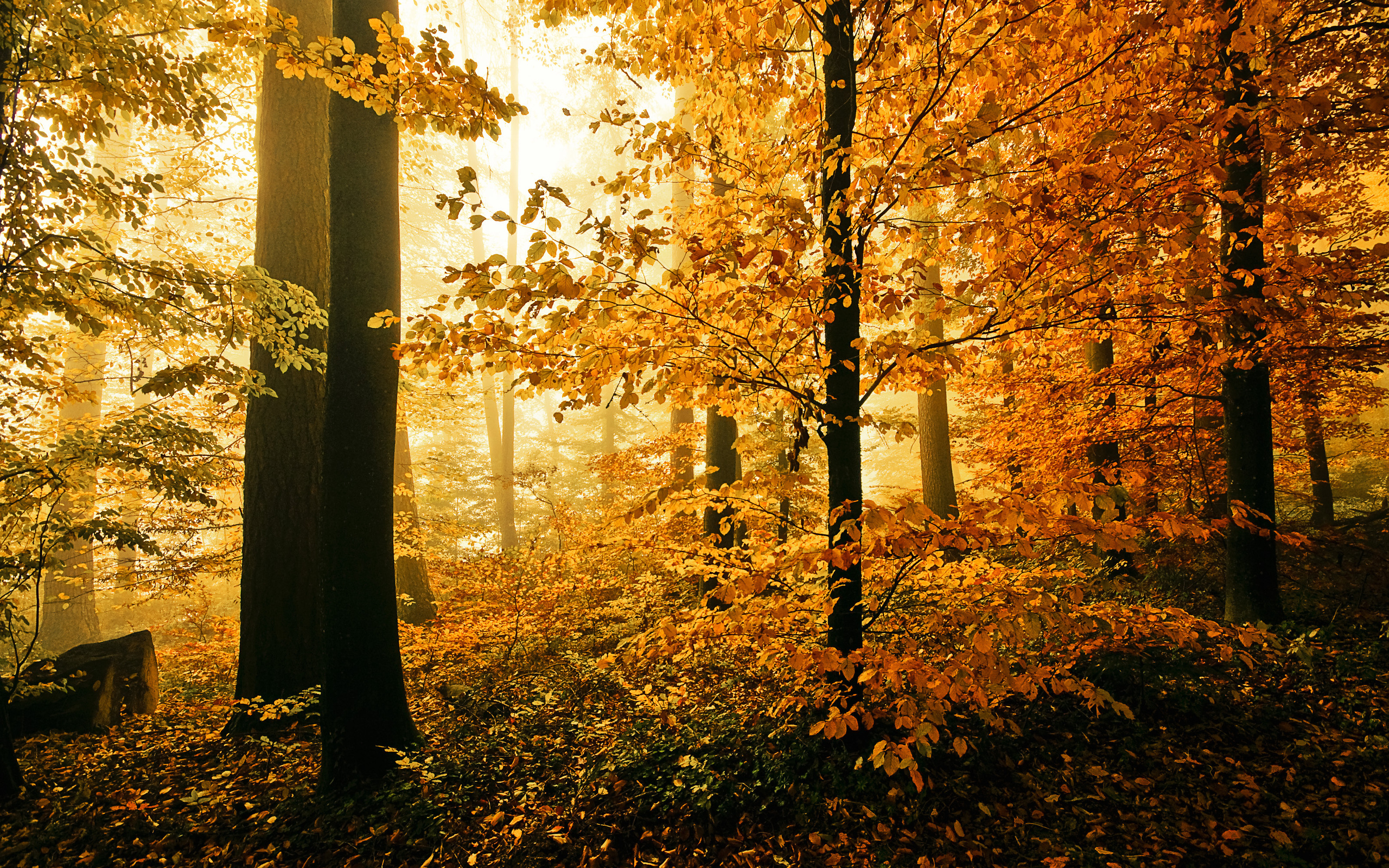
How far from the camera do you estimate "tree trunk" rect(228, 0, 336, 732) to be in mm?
5414

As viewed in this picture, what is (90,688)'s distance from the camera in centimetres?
575

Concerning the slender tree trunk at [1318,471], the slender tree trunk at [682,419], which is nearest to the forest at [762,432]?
the slender tree trunk at [682,419]

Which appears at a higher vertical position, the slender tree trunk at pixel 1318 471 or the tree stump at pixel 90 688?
the slender tree trunk at pixel 1318 471

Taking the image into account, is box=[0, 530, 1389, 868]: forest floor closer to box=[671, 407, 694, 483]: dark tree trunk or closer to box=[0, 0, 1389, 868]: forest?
box=[0, 0, 1389, 868]: forest

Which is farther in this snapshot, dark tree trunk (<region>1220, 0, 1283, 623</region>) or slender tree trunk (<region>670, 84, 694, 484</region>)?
slender tree trunk (<region>670, 84, 694, 484</region>)

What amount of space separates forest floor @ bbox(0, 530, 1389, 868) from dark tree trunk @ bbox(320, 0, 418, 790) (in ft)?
1.74

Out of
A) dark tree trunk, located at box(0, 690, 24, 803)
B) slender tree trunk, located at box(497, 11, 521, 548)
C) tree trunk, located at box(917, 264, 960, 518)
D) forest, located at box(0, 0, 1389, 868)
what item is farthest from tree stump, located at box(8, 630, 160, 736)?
tree trunk, located at box(917, 264, 960, 518)

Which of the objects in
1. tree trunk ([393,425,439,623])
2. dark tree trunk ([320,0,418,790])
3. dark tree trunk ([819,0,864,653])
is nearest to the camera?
dark tree trunk ([819,0,864,653])

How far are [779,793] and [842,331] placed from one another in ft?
10.1

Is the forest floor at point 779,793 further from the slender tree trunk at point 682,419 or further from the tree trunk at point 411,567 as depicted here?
the tree trunk at point 411,567

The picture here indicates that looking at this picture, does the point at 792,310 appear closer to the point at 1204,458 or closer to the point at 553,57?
the point at 1204,458

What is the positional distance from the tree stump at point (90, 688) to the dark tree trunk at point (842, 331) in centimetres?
676

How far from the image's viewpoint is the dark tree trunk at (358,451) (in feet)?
13.5

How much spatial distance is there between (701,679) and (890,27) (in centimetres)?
539
